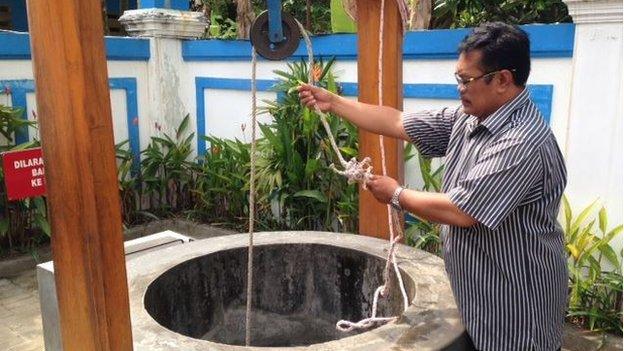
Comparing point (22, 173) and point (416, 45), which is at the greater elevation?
point (416, 45)

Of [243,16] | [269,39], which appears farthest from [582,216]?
[243,16]

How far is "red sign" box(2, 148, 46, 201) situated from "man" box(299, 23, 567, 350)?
2.35 meters

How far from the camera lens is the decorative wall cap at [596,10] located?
3076 millimetres

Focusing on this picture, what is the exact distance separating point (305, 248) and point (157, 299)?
690 mm

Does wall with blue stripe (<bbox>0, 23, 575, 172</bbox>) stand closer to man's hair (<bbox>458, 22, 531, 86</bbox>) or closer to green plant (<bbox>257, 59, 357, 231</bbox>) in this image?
green plant (<bbox>257, 59, 357, 231</bbox>)

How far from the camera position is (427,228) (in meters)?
3.82

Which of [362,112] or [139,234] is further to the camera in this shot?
[139,234]

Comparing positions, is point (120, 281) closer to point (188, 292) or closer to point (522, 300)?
point (522, 300)

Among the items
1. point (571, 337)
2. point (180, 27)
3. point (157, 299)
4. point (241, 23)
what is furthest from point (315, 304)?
point (241, 23)

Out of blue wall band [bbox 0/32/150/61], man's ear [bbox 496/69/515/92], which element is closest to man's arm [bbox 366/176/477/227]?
man's ear [bbox 496/69/515/92]

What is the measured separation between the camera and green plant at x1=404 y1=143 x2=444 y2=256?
3.73 m

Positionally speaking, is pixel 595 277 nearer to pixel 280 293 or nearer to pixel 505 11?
pixel 280 293

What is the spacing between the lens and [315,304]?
2676 millimetres

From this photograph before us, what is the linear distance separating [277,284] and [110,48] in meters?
3.57
